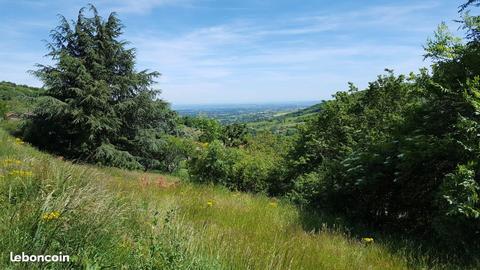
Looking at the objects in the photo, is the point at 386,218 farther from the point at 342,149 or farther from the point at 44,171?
the point at 44,171

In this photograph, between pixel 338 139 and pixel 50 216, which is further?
pixel 338 139

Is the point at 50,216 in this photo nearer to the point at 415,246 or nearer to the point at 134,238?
the point at 134,238

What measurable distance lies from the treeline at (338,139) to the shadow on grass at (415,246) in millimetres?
150

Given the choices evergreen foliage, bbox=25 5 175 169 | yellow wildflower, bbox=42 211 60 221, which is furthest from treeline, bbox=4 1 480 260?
yellow wildflower, bbox=42 211 60 221

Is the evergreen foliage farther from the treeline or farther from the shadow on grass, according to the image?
the shadow on grass

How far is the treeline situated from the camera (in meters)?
5.33

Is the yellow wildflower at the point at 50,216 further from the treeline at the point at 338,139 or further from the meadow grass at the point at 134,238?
the treeline at the point at 338,139

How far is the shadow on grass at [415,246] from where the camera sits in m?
4.58

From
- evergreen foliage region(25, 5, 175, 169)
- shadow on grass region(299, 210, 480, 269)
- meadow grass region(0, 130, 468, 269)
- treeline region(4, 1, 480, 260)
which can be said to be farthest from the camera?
evergreen foliage region(25, 5, 175, 169)

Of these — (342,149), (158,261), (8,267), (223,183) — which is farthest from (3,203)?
(223,183)

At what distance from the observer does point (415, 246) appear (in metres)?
5.30

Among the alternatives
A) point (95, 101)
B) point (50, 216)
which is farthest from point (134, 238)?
point (95, 101)

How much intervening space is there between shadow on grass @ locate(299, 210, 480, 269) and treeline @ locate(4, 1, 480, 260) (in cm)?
15

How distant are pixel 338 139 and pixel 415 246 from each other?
638 cm
